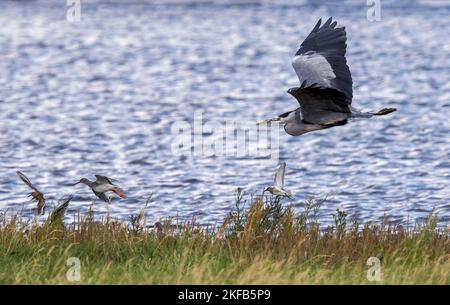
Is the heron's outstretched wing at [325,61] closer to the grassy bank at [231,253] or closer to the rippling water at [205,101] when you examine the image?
the grassy bank at [231,253]

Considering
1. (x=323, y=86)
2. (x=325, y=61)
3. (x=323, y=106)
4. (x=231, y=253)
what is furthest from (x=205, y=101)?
(x=231, y=253)

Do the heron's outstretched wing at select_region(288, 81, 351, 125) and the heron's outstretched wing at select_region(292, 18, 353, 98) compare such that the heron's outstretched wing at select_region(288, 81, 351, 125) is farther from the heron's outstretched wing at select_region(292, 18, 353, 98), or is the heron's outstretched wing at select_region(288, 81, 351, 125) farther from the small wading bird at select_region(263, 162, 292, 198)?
the small wading bird at select_region(263, 162, 292, 198)

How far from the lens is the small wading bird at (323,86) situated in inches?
481

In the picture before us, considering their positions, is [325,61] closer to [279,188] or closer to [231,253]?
[279,188]

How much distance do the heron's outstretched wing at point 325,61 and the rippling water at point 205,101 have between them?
3770mm

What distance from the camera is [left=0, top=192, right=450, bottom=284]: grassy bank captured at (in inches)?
412

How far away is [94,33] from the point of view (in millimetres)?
47500

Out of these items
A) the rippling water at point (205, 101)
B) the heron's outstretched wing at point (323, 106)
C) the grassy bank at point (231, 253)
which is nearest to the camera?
the grassy bank at point (231, 253)

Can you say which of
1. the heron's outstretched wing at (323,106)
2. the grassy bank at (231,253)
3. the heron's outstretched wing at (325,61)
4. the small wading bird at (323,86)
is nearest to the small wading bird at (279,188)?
the grassy bank at (231,253)

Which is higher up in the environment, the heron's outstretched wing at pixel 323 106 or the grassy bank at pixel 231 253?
the heron's outstretched wing at pixel 323 106

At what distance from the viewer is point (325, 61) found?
41.0 ft

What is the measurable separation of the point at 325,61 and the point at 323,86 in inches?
20.2

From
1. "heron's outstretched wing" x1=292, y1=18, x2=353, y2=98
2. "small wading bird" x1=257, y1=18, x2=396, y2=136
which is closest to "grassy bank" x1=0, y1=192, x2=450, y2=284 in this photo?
"small wading bird" x1=257, y1=18, x2=396, y2=136

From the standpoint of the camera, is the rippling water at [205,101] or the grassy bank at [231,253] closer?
the grassy bank at [231,253]
